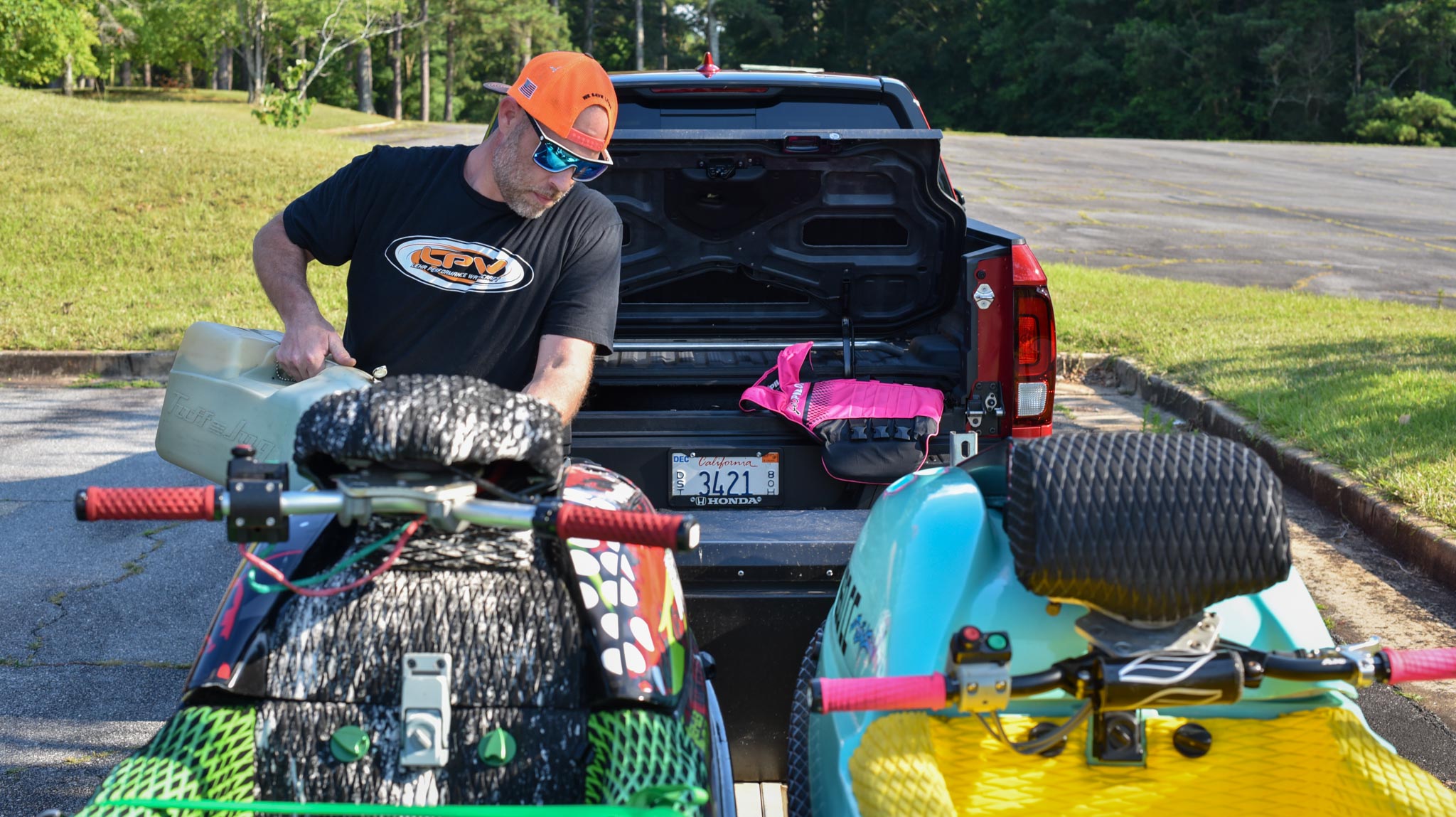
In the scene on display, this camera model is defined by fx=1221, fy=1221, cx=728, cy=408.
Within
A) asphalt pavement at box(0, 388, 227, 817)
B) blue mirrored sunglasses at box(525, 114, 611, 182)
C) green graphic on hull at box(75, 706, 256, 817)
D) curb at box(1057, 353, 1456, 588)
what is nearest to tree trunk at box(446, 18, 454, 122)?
curb at box(1057, 353, 1456, 588)

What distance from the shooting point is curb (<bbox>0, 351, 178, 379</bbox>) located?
866 centimetres

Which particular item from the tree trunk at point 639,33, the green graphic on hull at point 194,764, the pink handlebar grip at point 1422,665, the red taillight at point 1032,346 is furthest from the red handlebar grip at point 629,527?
the tree trunk at point 639,33

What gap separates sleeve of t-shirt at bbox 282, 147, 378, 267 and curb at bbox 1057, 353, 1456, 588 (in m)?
4.26

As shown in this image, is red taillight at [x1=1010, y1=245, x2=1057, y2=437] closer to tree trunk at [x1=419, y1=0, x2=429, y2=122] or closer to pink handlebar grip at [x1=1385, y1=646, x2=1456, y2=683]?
pink handlebar grip at [x1=1385, y1=646, x2=1456, y2=683]

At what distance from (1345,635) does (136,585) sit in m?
4.49

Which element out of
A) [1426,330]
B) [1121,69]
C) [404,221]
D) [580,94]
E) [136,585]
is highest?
[1121,69]

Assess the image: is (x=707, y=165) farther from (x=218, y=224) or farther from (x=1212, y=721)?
(x=218, y=224)

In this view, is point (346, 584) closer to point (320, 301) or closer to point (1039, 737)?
point (1039, 737)

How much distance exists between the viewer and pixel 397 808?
179cm

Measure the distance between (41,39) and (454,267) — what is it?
47.9m

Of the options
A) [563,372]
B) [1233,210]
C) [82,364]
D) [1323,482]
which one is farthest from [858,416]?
[1233,210]

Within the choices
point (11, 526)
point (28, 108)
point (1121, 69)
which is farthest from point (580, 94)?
point (1121, 69)

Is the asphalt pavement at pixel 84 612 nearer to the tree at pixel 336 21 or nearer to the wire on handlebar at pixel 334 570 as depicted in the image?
the wire on handlebar at pixel 334 570

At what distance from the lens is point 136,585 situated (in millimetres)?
4691
